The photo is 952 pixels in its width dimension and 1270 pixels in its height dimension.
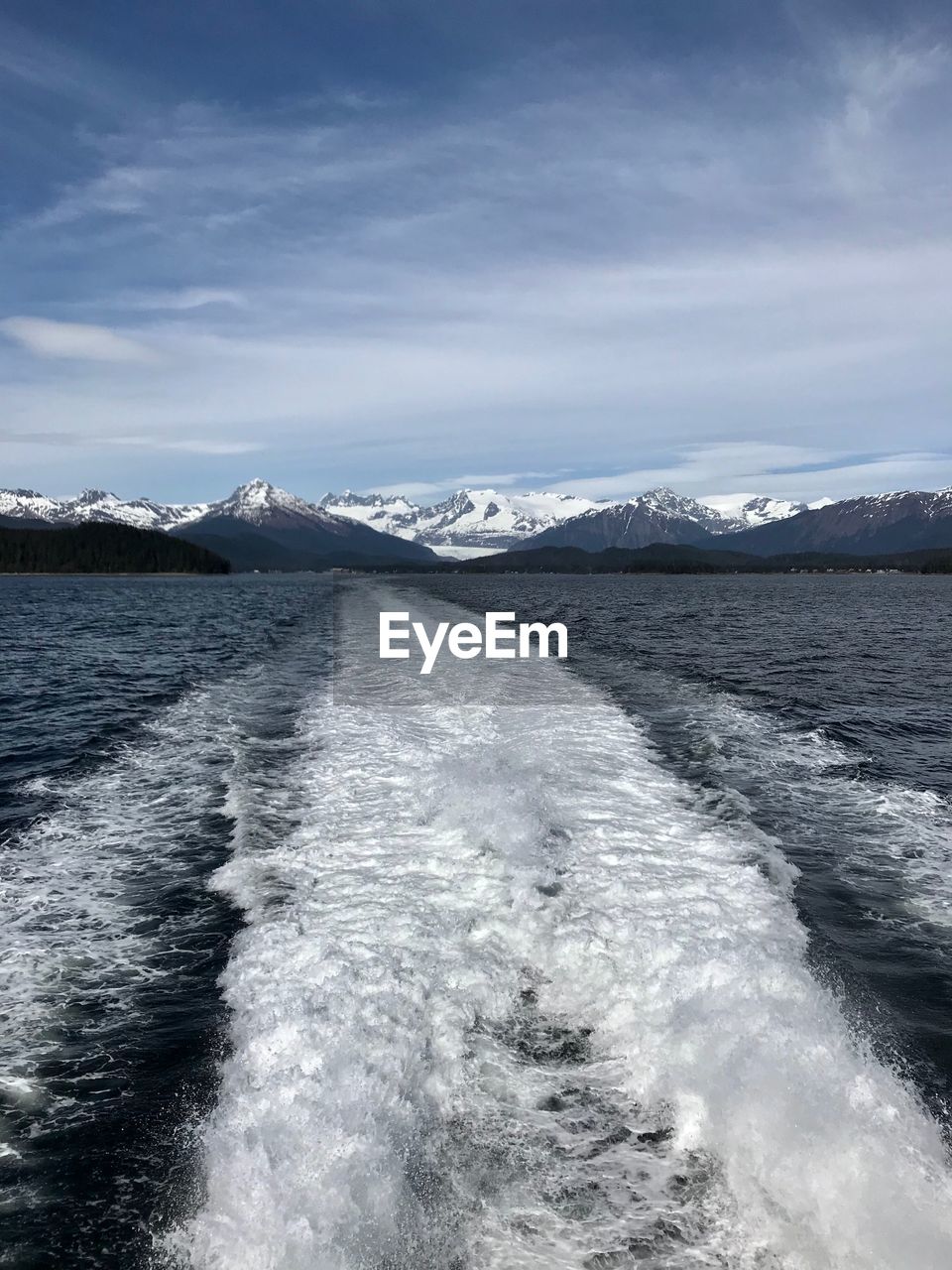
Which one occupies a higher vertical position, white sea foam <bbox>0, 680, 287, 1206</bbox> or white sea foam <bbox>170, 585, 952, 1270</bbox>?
white sea foam <bbox>170, 585, 952, 1270</bbox>

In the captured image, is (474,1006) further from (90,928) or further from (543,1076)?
(90,928)

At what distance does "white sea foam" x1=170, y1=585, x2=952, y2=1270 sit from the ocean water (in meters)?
0.03

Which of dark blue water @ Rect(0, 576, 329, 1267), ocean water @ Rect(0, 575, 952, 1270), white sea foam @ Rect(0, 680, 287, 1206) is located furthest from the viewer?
white sea foam @ Rect(0, 680, 287, 1206)

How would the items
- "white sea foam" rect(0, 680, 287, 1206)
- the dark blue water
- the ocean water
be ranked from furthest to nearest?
"white sea foam" rect(0, 680, 287, 1206)
the dark blue water
the ocean water

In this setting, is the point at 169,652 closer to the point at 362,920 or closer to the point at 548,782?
the point at 548,782

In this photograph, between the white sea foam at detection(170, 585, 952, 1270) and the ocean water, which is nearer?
the white sea foam at detection(170, 585, 952, 1270)

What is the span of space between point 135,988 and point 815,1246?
6.76m

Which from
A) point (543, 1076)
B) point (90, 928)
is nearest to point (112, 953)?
point (90, 928)

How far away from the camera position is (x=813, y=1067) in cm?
622

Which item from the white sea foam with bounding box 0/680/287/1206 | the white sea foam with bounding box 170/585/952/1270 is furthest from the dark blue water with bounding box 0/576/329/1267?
the white sea foam with bounding box 170/585/952/1270

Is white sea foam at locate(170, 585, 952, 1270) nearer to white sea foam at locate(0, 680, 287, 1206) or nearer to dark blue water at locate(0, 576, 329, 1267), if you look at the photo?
dark blue water at locate(0, 576, 329, 1267)

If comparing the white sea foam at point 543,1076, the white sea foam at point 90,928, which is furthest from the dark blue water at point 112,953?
the white sea foam at point 543,1076

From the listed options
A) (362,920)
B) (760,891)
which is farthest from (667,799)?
(362,920)

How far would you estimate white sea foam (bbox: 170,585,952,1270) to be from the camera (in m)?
4.77
